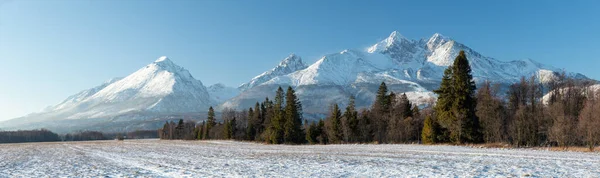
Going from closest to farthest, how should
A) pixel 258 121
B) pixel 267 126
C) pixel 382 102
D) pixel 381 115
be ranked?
pixel 381 115 < pixel 382 102 < pixel 267 126 < pixel 258 121

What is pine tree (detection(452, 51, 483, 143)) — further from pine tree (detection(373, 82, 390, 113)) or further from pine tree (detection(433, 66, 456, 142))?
pine tree (detection(373, 82, 390, 113))

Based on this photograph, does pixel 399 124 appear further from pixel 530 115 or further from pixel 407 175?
pixel 407 175

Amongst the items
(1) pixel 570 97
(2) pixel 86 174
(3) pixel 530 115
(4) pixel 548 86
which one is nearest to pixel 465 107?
(3) pixel 530 115

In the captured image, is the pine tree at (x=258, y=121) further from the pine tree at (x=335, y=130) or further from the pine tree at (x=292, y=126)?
the pine tree at (x=335, y=130)

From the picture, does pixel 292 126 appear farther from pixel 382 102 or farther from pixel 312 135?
pixel 382 102

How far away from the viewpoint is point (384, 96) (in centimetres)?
8281

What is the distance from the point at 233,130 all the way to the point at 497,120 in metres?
76.5

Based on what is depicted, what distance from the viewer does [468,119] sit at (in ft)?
176

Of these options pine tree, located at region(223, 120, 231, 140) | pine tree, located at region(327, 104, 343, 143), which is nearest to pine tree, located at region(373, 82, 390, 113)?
pine tree, located at region(327, 104, 343, 143)

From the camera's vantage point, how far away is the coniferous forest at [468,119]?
163 ft

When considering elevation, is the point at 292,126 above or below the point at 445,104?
Answer: below

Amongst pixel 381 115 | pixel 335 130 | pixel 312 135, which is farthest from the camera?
pixel 312 135

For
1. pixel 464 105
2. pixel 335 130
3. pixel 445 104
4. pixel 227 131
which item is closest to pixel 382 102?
pixel 335 130

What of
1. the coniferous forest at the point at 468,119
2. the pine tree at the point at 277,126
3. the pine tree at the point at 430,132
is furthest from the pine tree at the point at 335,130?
the pine tree at the point at 430,132
